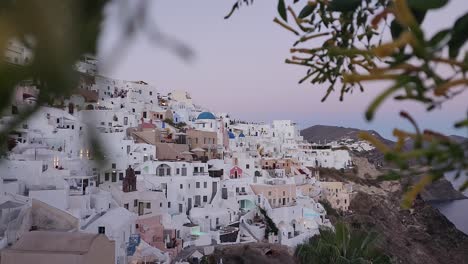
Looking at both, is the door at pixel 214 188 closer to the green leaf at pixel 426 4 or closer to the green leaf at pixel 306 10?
the green leaf at pixel 306 10

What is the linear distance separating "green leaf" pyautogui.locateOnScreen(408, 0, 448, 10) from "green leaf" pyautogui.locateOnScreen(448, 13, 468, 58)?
5 centimetres

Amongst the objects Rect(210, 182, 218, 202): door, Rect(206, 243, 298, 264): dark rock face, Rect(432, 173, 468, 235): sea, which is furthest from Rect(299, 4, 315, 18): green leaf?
Rect(432, 173, 468, 235): sea

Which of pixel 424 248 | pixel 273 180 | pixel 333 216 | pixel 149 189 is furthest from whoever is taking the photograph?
pixel 424 248

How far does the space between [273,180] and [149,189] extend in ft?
28.0

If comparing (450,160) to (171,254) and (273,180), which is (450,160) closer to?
(171,254)

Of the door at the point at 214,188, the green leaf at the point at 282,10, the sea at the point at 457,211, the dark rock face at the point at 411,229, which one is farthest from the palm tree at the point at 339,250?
the sea at the point at 457,211

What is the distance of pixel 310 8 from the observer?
1.47m

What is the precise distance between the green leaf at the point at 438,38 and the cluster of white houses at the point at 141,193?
470 mm

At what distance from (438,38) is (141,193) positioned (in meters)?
19.0

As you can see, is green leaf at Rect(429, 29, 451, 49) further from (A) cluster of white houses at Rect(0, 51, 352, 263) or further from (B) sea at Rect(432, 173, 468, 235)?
(B) sea at Rect(432, 173, 468, 235)

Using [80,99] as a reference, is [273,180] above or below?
below

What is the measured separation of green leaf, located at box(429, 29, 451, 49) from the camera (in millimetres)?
701

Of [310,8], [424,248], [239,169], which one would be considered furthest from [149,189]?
[424,248]

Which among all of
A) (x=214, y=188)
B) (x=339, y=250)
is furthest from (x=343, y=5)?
(x=214, y=188)
